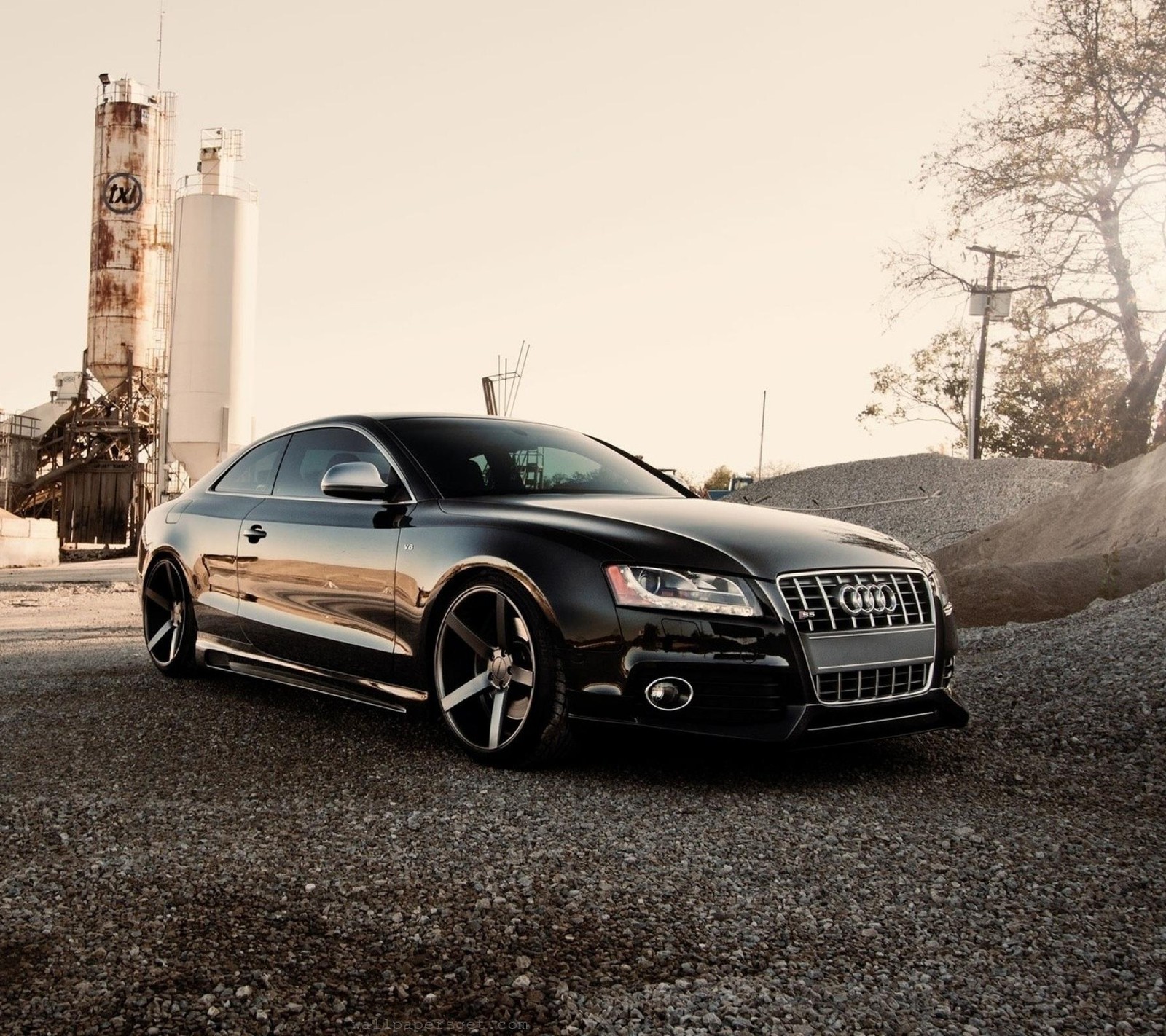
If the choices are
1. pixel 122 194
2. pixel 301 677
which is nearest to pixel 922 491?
pixel 301 677

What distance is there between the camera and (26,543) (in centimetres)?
2564

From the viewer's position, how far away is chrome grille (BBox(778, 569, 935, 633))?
4346 millimetres

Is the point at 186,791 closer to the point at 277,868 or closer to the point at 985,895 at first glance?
the point at 277,868

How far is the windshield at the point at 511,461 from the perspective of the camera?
17.8ft

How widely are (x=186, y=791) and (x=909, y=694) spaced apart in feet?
8.98

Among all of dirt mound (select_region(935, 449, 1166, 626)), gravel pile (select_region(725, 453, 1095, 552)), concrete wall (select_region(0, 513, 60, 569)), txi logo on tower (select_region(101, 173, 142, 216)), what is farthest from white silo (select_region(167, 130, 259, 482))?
dirt mound (select_region(935, 449, 1166, 626))

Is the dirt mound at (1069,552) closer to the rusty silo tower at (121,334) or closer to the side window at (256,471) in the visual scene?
the side window at (256,471)

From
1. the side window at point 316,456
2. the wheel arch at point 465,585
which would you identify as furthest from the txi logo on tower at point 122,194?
the wheel arch at point 465,585

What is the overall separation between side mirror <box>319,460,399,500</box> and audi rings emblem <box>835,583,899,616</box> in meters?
2.03

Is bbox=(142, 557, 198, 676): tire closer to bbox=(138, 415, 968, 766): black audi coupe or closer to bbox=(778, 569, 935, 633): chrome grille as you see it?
bbox=(138, 415, 968, 766): black audi coupe

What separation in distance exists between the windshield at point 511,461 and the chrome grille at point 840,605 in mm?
1458

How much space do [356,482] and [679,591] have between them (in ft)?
5.33

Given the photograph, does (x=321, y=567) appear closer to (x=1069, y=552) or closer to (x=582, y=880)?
(x=582, y=880)

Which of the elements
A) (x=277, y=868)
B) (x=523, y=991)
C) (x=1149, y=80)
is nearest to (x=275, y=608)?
(x=277, y=868)
